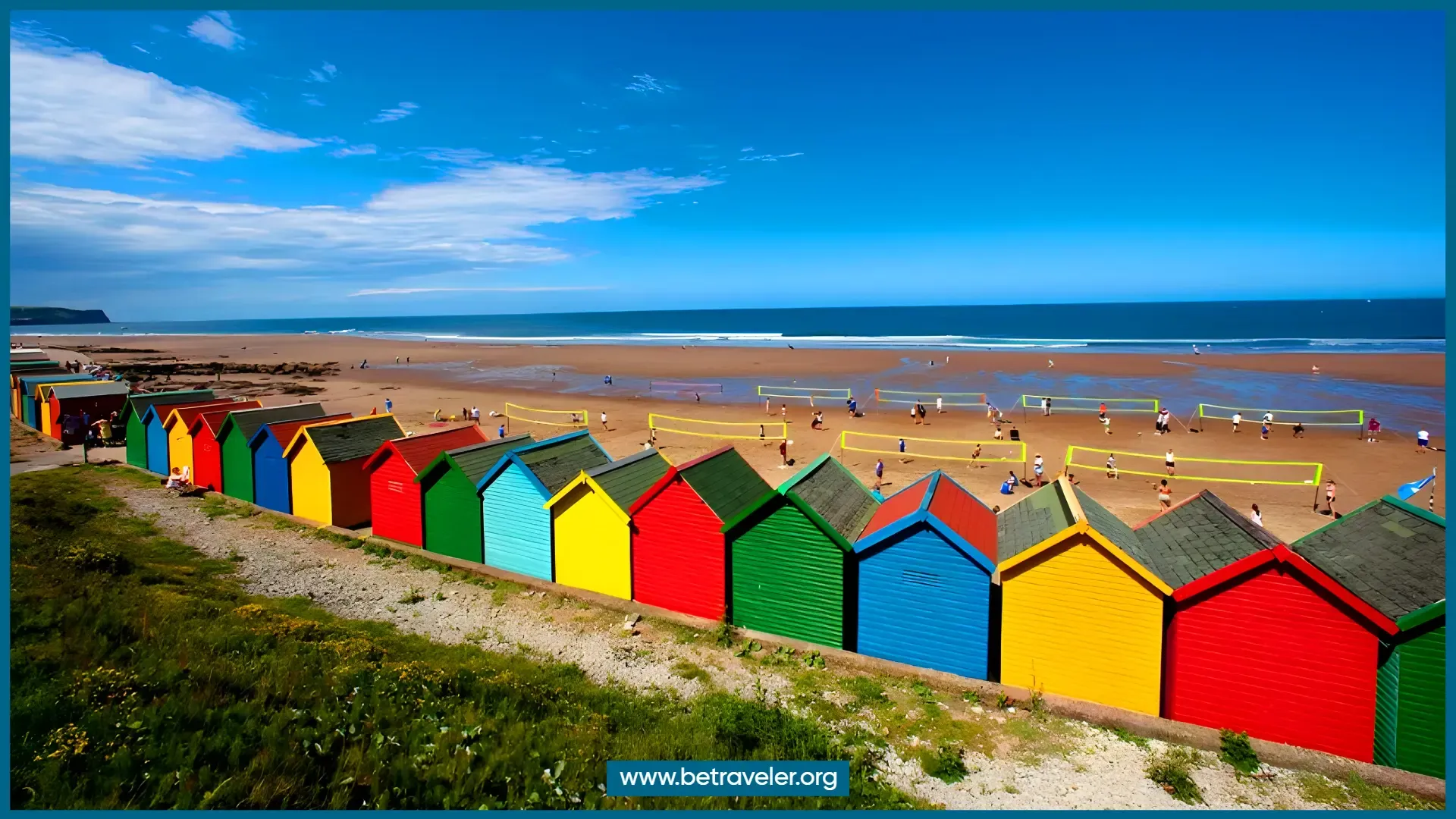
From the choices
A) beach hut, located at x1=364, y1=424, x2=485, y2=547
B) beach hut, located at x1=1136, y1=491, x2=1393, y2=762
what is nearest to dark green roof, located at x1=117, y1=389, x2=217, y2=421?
beach hut, located at x1=364, y1=424, x2=485, y2=547

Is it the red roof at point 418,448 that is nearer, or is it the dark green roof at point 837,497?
the dark green roof at point 837,497

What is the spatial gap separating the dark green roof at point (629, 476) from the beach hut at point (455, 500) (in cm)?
324

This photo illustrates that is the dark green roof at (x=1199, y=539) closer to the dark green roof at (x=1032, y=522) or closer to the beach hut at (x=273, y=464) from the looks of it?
the dark green roof at (x=1032, y=522)

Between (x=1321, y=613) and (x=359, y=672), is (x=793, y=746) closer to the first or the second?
(x=359, y=672)

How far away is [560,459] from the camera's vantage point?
584 inches

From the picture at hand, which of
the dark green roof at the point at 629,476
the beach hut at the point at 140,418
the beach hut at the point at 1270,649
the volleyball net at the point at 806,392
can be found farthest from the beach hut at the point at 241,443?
the volleyball net at the point at 806,392

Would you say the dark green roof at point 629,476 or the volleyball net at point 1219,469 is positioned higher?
the dark green roof at point 629,476

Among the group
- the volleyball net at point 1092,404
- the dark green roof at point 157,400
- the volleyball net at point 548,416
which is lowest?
the volleyball net at point 548,416

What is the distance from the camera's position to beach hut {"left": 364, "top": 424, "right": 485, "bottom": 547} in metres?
15.7

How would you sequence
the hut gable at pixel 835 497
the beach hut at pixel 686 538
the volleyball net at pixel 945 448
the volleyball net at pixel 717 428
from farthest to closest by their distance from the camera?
the volleyball net at pixel 717 428, the volleyball net at pixel 945 448, the beach hut at pixel 686 538, the hut gable at pixel 835 497

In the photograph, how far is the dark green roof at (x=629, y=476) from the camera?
12838mm

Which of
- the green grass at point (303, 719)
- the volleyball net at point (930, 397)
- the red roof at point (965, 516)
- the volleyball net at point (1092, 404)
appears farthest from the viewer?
the volleyball net at point (930, 397)

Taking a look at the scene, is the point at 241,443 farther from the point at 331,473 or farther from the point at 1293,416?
the point at 1293,416

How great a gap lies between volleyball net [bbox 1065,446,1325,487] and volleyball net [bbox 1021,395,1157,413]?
41.0 ft
